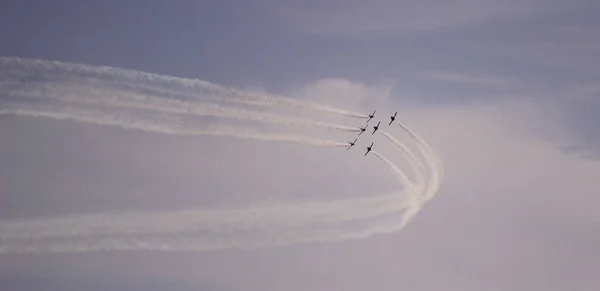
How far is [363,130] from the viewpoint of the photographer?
79312mm

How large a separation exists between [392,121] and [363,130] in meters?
3.62

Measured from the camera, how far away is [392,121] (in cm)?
8094
